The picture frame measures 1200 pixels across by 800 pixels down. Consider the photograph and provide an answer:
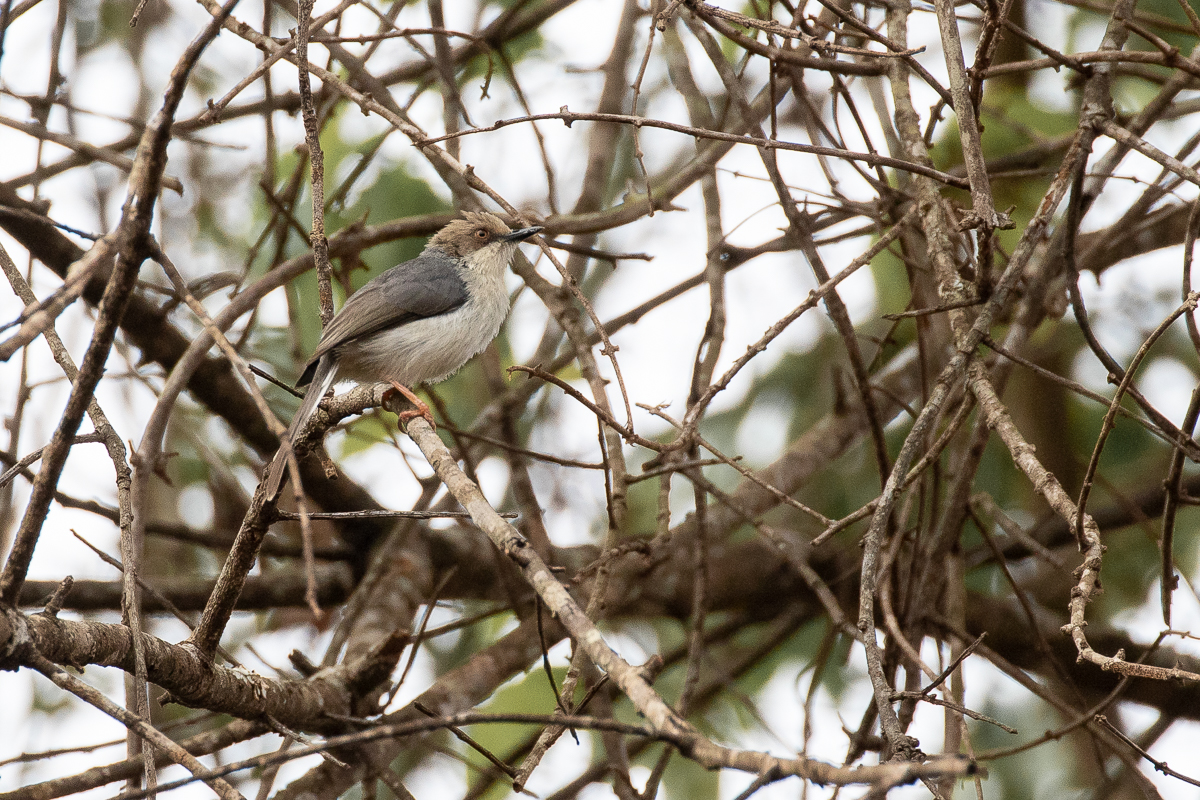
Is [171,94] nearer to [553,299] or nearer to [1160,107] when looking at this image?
[553,299]

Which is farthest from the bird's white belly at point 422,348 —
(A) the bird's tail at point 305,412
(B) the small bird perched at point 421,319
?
(A) the bird's tail at point 305,412

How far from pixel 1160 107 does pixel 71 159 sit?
14.5 feet

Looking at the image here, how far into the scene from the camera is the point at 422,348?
177 inches

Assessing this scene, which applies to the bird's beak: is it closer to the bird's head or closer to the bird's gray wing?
the bird's head

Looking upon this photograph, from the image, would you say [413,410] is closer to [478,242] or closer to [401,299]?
[401,299]

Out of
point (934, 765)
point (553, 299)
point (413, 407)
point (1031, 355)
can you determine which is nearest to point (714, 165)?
point (553, 299)

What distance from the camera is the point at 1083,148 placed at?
2859 mm

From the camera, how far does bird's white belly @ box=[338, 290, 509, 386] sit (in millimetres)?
4438

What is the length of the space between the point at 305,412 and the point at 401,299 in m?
1.09

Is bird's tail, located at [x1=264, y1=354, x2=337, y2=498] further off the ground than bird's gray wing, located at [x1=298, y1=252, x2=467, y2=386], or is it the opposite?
bird's gray wing, located at [x1=298, y1=252, x2=467, y2=386]

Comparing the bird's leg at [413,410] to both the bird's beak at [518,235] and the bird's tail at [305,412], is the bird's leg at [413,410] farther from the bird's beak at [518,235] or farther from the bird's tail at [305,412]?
the bird's beak at [518,235]

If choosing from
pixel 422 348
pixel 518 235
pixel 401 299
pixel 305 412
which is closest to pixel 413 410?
pixel 305 412

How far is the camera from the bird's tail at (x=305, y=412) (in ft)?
8.39

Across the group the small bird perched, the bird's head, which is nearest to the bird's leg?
the small bird perched
